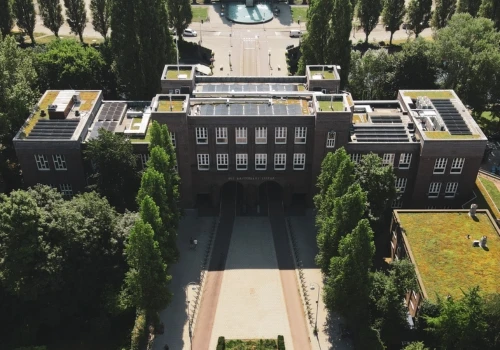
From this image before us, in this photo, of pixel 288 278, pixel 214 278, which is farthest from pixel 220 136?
pixel 288 278

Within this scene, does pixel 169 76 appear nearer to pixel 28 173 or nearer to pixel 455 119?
pixel 28 173

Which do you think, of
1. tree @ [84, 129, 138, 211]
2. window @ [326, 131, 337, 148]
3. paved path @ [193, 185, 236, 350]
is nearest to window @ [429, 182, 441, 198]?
window @ [326, 131, 337, 148]

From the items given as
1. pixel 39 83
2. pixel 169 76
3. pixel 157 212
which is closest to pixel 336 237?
pixel 157 212

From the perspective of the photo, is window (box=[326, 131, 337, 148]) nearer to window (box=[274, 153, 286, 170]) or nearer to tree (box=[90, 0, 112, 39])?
window (box=[274, 153, 286, 170])

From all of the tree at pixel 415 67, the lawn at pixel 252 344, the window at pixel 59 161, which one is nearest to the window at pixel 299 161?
the lawn at pixel 252 344

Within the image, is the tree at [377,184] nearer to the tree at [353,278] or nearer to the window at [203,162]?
the tree at [353,278]

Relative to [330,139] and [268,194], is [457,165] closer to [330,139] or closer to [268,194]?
[330,139]

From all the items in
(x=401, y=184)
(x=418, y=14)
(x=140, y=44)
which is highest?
(x=140, y=44)
